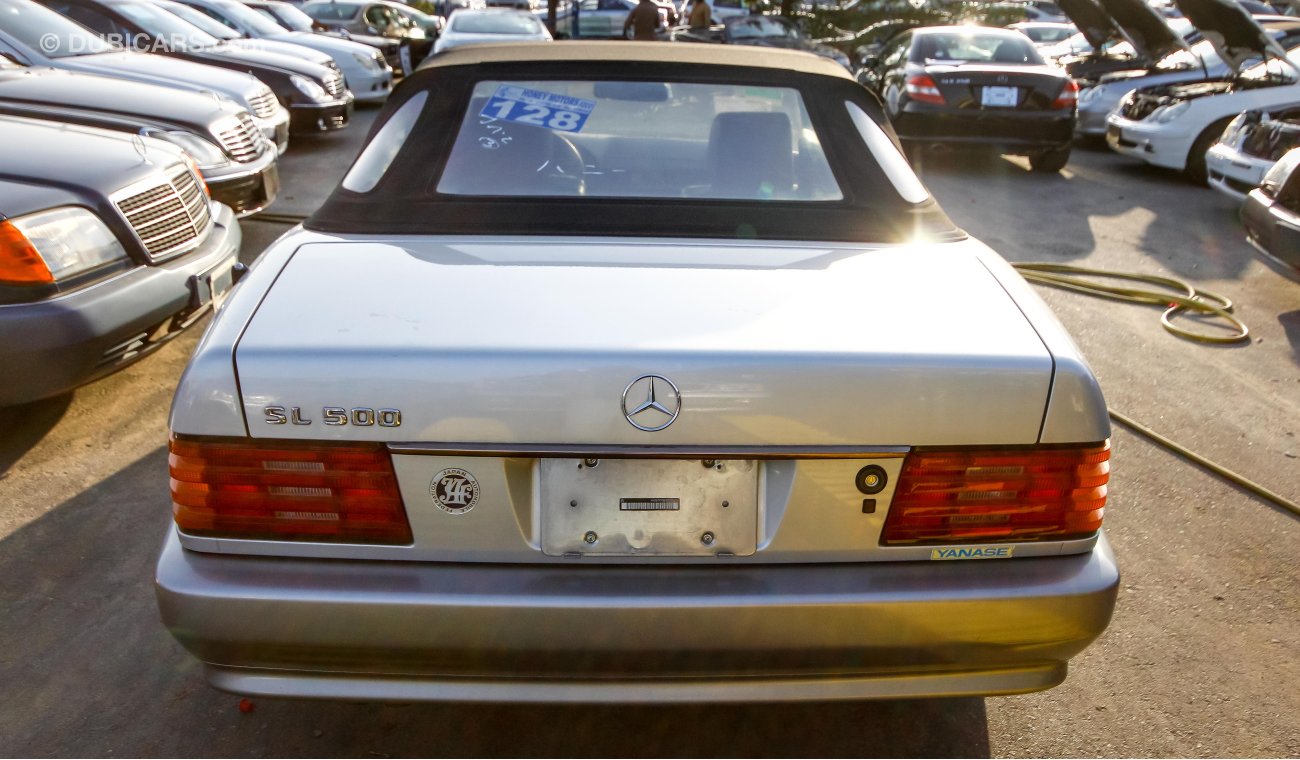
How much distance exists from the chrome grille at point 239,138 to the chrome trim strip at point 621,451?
5.59m

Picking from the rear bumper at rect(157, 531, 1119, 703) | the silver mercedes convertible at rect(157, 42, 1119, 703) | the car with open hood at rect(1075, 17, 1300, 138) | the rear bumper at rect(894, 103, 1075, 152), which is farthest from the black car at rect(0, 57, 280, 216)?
the car with open hood at rect(1075, 17, 1300, 138)

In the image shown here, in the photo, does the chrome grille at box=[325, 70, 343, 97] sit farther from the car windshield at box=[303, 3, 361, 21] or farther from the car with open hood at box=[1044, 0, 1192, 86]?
the car with open hood at box=[1044, 0, 1192, 86]

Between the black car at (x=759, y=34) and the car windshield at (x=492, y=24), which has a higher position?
the car windshield at (x=492, y=24)

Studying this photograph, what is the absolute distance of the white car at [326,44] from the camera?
12320 mm

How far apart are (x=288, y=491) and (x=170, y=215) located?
3.06m

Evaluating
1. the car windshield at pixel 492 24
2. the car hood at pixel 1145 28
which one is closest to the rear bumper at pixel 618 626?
the car hood at pixel 1145 28

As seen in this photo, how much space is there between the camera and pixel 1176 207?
911 centimetres

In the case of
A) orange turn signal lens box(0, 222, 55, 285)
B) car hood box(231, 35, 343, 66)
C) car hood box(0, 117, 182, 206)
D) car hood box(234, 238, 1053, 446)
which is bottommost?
car hood box(231, 35, 343, 66)

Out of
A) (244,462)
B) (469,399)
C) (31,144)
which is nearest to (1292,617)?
(469,399)

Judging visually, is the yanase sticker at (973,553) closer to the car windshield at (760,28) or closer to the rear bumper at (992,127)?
the rear bumper at (992,127)

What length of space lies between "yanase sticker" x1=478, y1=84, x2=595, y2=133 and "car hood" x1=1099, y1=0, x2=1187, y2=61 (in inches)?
332

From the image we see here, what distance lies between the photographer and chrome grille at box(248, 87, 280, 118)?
329 inches

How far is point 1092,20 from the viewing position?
10.6m

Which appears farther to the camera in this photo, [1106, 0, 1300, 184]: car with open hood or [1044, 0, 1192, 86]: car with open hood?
[1044, 0, 1192, 86]: car with open hood
